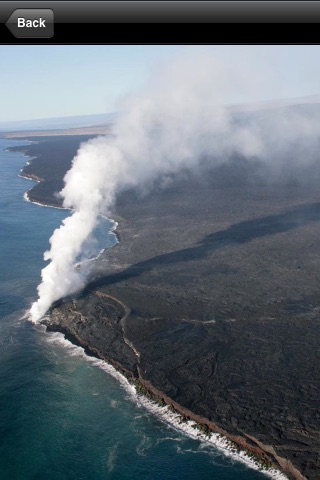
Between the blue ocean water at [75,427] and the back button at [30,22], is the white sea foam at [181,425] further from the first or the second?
the back button at [30,22]

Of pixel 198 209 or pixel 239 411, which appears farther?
pixel 198 209

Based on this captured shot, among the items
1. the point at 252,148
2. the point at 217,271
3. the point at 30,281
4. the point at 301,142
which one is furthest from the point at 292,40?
the point at 301,142

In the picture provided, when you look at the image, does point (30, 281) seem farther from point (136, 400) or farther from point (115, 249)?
point (136, 400)

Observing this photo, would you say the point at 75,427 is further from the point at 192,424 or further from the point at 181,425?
the point at 192,424

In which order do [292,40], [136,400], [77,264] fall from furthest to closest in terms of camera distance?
[77,264], [136,400], [292,40]

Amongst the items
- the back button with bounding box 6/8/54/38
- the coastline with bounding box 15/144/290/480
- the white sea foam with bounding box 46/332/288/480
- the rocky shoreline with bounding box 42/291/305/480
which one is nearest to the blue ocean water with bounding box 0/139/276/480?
the white sea foam with bounding box 46/332/288/480

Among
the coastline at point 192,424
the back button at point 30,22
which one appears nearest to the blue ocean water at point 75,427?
the coastline at point 192,424

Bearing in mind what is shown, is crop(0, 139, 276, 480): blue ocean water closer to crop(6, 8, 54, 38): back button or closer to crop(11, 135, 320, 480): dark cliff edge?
crop(11, 135, 320, 480): dark cliff edge
